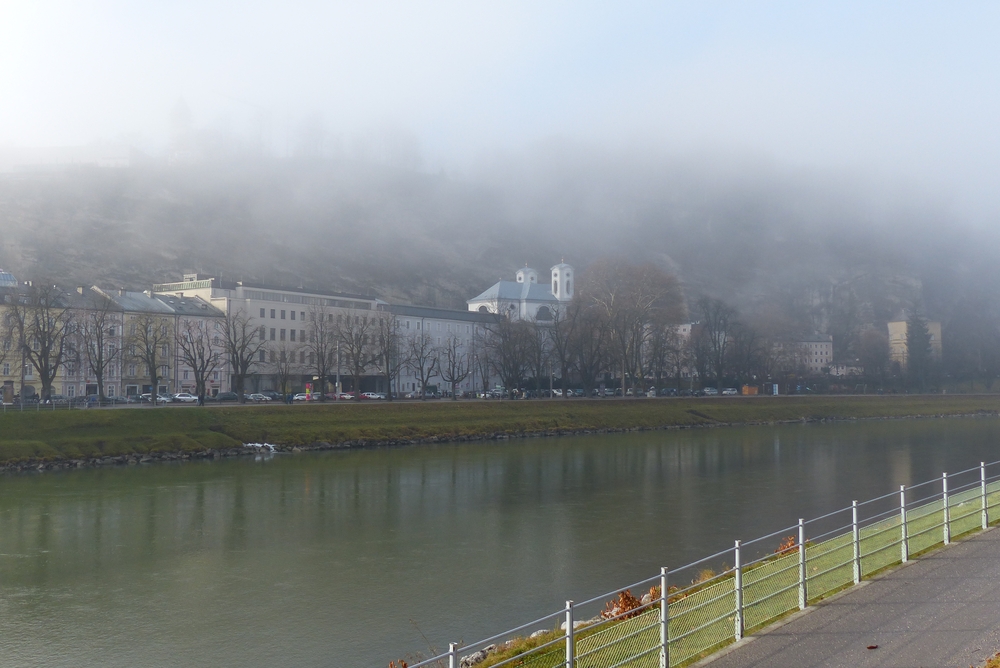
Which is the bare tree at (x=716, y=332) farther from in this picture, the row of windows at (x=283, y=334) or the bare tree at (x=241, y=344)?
the bare tree at (x=241, y=344)

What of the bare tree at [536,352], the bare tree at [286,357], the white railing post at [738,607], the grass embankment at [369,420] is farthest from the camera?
the bare tree at [536,352]

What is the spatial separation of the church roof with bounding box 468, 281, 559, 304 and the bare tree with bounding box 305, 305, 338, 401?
4804 cm

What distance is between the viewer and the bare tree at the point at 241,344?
2899 inches

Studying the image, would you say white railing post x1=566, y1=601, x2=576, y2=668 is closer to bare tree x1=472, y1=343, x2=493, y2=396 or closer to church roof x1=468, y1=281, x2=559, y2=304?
bare tree x1=472, y1=343, x2=493, y2=396

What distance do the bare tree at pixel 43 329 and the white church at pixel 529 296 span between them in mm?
68072

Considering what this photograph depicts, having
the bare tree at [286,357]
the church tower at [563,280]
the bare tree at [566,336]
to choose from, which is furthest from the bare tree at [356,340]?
the church tower at [563,280]

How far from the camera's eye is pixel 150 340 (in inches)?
3113

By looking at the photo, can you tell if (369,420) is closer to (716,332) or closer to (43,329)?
(43,329)

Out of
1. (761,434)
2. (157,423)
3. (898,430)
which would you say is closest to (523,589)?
(157,423)

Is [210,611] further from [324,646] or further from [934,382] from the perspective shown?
[934,382]

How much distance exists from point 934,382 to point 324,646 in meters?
117

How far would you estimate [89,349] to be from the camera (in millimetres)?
70625

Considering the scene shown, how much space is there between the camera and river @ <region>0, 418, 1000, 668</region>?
1780 centimetres

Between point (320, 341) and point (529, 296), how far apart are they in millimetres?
62326
